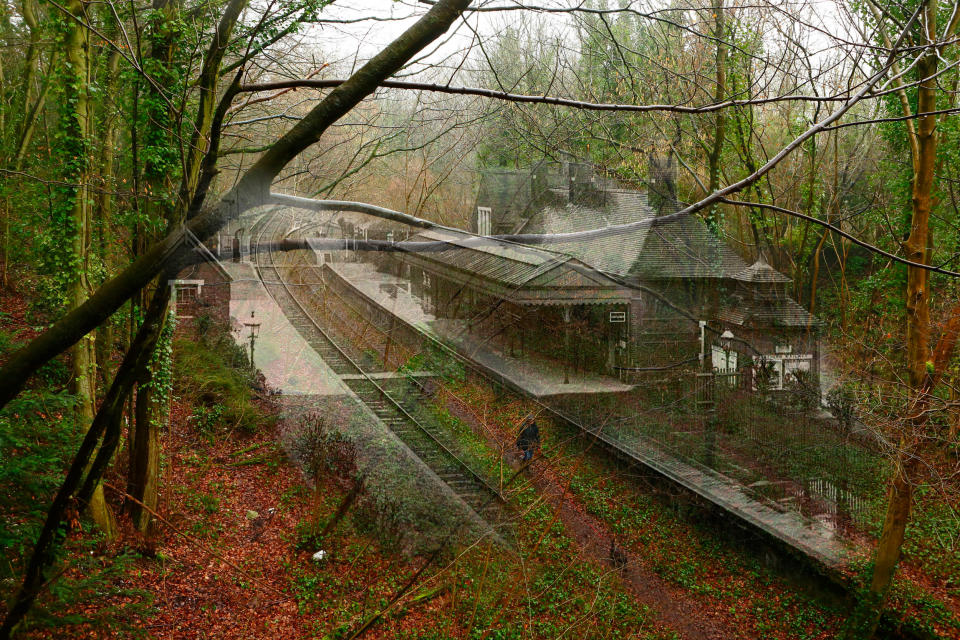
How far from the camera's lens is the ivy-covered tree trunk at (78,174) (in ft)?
16.2

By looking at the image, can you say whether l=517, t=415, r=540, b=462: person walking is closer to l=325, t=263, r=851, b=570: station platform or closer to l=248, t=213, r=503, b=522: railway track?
l=325, t=263, r=851, b=570: station platform

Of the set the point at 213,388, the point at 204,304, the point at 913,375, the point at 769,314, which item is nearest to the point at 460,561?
the point at 204,304

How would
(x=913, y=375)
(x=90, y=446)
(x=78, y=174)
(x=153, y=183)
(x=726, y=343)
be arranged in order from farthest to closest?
1. (x=726, y=343)
2. (x=913, y=375)
3. (x=153, y=183)
4. (x=78, y=174)
5. (x=90, y=446)

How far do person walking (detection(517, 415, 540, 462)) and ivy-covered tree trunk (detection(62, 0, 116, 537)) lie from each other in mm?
4643

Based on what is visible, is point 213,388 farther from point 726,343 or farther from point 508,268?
point 726,343

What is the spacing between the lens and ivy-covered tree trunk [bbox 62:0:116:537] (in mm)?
4926

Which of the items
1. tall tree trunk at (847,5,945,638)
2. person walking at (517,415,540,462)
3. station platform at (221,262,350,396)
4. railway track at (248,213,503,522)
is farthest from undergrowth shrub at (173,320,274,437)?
tall tree trunk at (847,5,945,638)

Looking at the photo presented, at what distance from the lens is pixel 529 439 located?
7.48 metres

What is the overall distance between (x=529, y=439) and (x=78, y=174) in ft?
18.2

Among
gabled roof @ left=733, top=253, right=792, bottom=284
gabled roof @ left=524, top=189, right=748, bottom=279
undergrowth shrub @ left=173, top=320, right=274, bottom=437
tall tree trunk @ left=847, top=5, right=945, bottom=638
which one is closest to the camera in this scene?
tall tree trunk @ left=847, top=5, right=945, bottom=638

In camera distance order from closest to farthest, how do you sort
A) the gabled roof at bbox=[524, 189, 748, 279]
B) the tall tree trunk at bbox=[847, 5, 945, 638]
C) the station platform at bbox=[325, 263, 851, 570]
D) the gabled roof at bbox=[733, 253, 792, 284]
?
the tall tree trunk at bbox=[847, 5, 945, 638] < the station platform at bbox=[325, 263, 851, 570] < the gabled roof at bbox=[524, 189, 748, 279] < the gabled roof at bbox=[733, 253, 792, 284]

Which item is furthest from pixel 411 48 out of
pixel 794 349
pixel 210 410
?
pixel 794 349

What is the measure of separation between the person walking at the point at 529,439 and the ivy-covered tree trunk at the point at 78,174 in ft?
15.2

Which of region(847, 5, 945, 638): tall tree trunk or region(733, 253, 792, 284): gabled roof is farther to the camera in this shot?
region(733, 253, 792, 284): gabled roof
